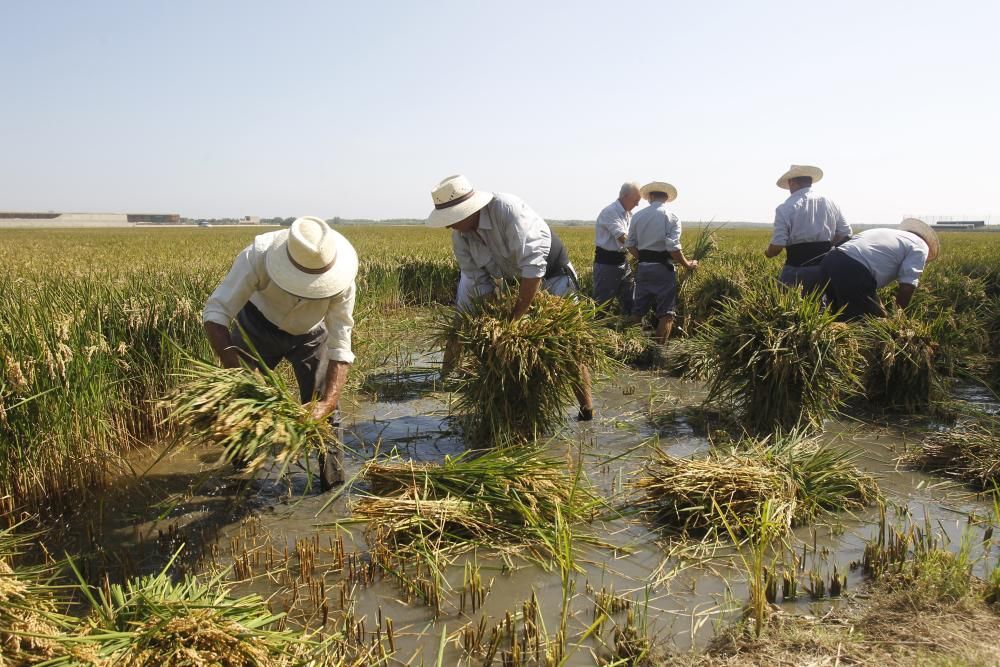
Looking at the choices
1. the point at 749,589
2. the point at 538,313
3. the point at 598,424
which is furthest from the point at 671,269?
the point at 749,589

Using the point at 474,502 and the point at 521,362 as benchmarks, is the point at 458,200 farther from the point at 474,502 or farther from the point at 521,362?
the point at 474,502

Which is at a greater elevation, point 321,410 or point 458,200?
point 458,200

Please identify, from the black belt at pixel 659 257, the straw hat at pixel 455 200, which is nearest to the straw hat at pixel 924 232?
the black belt at pixel 659 257

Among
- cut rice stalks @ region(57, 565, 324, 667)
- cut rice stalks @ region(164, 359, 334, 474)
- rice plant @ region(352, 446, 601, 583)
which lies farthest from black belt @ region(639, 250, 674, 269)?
cut rice stalks @ region(57, 565, 324, 667)

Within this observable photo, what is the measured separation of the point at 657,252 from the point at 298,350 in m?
4.53

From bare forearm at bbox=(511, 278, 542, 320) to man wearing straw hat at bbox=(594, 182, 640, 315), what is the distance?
3.22 meters

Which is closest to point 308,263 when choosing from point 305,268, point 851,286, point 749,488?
point 305,268

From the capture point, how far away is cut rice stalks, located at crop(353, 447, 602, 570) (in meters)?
3.10

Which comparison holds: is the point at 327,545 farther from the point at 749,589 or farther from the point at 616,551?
the point at 749,589

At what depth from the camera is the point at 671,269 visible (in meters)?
7.31

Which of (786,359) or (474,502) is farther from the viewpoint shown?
(786,359)

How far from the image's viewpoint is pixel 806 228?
20.6 feet

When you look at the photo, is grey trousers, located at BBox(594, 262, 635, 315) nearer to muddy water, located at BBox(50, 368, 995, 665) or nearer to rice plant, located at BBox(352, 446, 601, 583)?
muddy water, located at BBox(50, 368, 995, 665)

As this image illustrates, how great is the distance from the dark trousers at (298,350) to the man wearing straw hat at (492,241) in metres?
0.97
